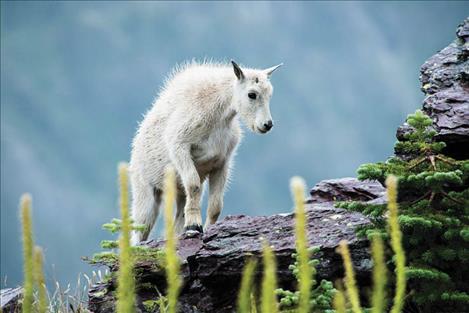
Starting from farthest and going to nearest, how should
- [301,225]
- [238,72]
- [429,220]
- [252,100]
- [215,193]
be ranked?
[215,193] < [238,72] < [252,100] < [429,220] < [301,225]

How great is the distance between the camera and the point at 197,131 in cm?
1134

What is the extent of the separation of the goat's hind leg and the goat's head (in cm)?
249

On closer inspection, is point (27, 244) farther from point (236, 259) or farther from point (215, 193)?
point (215, 193)

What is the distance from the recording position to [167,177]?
2.00 metres

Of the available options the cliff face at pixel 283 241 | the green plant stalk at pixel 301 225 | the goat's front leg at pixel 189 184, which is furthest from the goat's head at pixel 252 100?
the green plant stalk at pixel 301 225

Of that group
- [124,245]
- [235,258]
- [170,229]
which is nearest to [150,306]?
[235,258]

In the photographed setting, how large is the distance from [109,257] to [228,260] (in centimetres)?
132

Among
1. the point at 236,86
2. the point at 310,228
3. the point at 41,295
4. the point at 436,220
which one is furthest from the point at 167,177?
the point at 236,86

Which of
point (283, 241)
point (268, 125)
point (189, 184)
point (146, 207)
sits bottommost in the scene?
point (283, 241)

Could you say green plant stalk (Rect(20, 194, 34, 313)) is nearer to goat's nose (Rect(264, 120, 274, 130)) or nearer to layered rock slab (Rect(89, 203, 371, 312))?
layered rock slab (Rect(89, 203, 371, 312))

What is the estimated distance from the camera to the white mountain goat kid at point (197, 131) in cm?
1106

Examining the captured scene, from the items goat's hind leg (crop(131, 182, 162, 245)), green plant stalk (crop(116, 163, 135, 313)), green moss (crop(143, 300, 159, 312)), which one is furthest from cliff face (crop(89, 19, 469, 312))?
green plant stalk (crop(116, 163, 135, 313))

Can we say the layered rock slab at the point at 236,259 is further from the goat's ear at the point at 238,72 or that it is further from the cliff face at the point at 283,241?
the goat's ear at the point at 238,72

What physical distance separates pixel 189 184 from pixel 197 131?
865 millimetres
